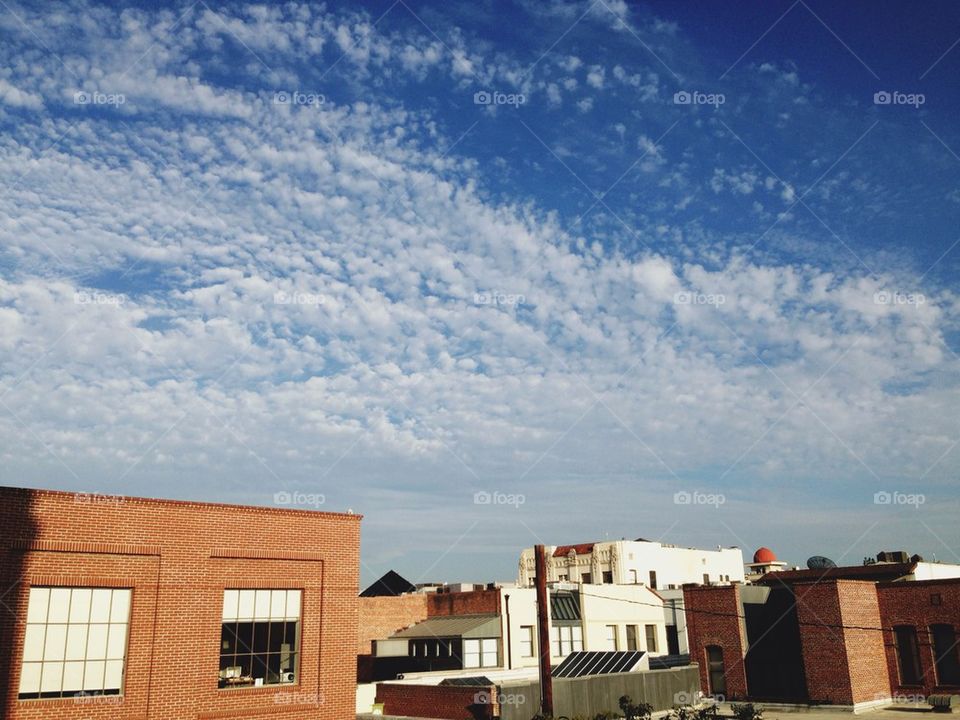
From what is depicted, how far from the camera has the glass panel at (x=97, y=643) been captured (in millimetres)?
19219

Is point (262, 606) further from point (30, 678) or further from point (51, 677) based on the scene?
point (30, 678)

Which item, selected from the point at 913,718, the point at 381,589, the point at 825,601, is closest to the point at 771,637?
the point at 825,601

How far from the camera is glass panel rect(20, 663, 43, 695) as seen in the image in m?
18.0

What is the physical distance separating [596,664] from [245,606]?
57.0ft

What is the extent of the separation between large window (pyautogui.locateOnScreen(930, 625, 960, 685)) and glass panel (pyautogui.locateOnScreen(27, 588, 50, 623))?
38.8m

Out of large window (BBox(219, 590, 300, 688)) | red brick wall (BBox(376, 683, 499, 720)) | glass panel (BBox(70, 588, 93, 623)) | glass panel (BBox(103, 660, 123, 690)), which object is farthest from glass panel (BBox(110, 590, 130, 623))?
red brick wall (BBox(376, 683, 499, 720))

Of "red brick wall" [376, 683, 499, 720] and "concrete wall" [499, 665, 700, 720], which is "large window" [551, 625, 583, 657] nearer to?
"concrete wall" [499, 665, 700, 720]

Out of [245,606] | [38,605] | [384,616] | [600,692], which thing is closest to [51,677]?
[38,605]

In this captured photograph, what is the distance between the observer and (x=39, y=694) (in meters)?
18.2

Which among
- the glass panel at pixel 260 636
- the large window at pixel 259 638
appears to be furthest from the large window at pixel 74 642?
the glass panel at pixel 260 636

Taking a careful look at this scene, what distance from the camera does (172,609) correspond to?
20516 mm

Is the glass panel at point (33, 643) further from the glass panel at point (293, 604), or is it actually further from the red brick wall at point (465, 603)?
the red brick wall at point (465, 603)

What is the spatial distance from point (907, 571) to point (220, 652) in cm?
4650

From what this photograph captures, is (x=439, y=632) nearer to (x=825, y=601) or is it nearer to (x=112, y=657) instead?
(x=825, y=601)
